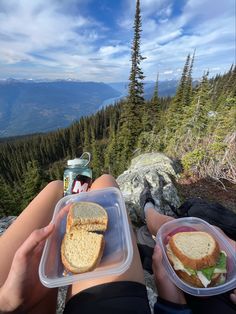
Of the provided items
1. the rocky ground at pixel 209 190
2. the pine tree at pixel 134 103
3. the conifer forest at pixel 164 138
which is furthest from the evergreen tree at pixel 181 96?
the rocky ground at pixel 209 190

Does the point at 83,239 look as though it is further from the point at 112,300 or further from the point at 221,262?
the point at 221,262

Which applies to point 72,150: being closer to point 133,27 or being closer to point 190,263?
point 133,27

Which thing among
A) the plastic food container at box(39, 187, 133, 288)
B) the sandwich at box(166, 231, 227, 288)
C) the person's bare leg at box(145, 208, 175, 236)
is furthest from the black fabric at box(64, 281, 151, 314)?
the person's bare leg at box(145, 208, 175, 236)

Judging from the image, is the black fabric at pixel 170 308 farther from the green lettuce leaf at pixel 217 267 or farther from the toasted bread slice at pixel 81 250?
the toasted bread slice at pixel 81 250

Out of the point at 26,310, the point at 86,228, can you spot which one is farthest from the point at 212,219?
the point at 26,310

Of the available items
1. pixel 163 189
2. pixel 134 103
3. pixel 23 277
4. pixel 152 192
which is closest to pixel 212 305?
pixel 23 277

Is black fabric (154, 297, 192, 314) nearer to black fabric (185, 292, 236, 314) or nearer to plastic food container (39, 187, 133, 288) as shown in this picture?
black fabric (185, 292, 236, 314)
